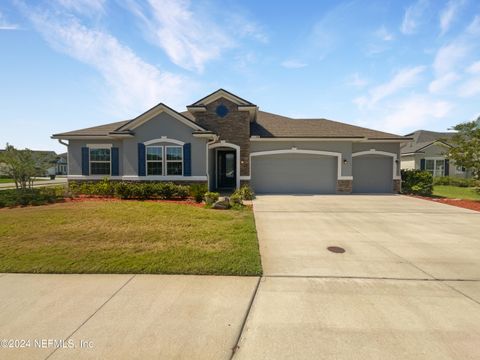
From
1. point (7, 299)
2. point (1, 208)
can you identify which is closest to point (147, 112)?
point (1, 208)

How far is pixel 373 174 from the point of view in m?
16.7

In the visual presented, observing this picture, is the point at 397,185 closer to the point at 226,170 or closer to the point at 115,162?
the point at 226,170

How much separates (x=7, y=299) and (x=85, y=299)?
3.70 ft

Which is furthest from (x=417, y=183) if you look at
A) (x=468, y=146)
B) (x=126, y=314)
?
(x=126, y=314)

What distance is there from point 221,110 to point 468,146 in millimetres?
13696

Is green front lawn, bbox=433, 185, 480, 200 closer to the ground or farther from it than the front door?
closer to the ground

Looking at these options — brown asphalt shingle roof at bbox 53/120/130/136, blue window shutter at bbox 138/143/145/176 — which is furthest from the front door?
brown asphalt shingle roof at bbox 53/120/130/136

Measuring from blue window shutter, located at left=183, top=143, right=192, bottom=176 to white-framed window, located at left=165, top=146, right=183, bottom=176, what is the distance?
0.69 ft

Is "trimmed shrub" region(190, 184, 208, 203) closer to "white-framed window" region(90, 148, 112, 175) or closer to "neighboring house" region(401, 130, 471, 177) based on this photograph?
"white-framed window" region(90, 148, 112, 175)

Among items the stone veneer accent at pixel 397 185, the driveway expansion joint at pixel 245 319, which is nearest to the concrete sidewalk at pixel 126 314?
the driveway expansion joint at pixel 245 319

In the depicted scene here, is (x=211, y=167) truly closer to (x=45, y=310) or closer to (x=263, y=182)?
(x=263, y=182)

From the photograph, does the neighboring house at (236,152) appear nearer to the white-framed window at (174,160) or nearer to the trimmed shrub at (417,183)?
the white-framed window at (174,160)

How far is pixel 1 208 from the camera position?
1019 centimetres

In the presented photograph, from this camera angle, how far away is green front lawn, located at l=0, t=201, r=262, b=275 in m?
4.57
